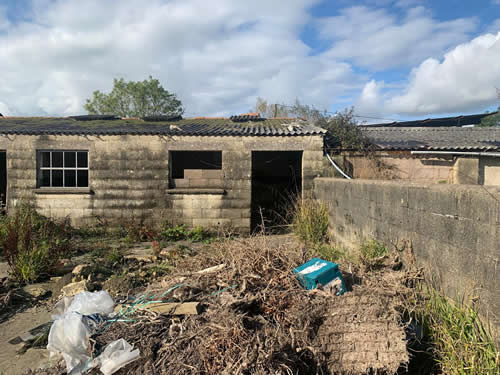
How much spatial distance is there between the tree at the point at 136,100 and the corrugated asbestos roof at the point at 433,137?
23.9 meters

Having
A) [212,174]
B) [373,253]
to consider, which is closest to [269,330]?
[373,253]

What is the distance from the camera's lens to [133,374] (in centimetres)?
284

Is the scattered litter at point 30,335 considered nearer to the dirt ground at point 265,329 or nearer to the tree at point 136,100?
→ the dirt ground at point 265,329

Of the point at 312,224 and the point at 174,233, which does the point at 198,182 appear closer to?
the point at 174,233

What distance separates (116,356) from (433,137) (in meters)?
14.1

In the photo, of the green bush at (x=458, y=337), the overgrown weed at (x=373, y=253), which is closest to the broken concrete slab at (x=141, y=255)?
the overgrown weed at (x=373, y=253)

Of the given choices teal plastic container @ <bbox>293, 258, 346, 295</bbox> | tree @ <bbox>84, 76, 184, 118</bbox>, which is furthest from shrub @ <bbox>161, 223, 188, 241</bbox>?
tree @ <bbox>84, 76, 184, 118</bbox>

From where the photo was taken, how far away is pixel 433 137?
1383cm

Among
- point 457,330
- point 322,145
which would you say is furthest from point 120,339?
point 322,145

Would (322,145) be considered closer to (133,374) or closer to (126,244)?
(126,244)

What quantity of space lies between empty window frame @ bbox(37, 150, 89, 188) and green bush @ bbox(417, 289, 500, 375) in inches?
363

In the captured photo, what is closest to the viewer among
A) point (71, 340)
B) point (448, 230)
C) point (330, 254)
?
point (71, 340)

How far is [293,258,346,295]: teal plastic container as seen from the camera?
356 centimetres

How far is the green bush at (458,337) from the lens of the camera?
260 centimetres
